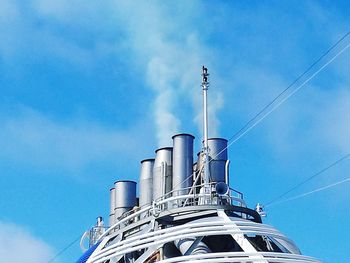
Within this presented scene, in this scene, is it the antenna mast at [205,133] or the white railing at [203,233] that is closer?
the white railing at [203,233]

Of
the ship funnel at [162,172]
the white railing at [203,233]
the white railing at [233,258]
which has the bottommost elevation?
the white railing at [233,258]

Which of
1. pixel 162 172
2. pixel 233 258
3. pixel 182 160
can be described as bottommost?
pixel 233 258

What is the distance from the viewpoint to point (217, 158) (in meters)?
28.6

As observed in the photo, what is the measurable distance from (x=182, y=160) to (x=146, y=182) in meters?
2.79

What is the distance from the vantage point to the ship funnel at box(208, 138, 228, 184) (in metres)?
28.3

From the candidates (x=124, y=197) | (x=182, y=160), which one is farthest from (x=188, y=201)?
(x=124, y=197)

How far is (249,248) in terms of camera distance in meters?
21.9

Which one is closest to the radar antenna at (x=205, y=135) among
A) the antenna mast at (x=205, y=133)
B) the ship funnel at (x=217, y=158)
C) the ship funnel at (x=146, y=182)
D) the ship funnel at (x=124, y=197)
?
the antenna mast at (x=205, y=133)

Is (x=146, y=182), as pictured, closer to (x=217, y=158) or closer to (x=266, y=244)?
(x=217, y=158)

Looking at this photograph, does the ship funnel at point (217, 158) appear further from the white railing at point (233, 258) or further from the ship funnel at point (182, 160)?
the white railing at point (233, 258)

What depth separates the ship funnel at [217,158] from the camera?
92.9 ft

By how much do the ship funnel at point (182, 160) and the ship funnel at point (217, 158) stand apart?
2.83ft

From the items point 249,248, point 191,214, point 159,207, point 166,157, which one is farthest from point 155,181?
point 249,248

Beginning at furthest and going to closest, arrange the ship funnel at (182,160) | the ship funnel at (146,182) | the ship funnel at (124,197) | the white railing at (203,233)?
the ship funnel at (124,197)
the ship funnel at (146,182)
the ship funnel at (182,160)
the white railing at (203,233)
